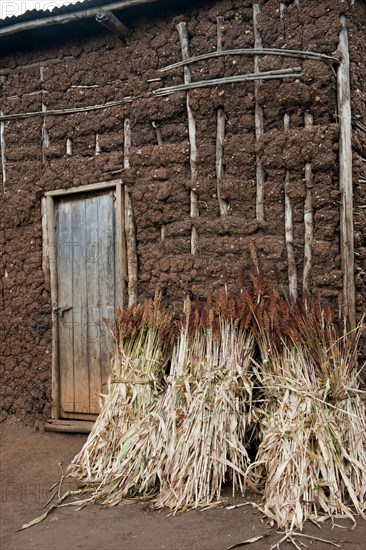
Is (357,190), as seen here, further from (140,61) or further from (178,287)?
(140,61)

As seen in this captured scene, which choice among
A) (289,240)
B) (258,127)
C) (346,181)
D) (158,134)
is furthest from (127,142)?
(346,181)

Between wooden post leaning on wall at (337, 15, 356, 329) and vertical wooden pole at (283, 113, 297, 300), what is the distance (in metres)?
0.36

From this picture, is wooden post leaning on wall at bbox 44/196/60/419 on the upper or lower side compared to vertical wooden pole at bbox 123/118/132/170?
lower

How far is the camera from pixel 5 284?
5840 mm

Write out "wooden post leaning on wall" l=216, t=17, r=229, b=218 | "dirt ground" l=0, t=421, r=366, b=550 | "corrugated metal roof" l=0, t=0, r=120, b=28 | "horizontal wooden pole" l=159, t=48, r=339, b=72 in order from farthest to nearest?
1. "corrugated metal roof" l=0, t=0, r=120, b=28
2. "wooden post leaning on wall" l=216, t=17, r=229, b=218
3. "horizontal wooden pole" l=159, t=48, r=339, b=72
4. "dirt ground" l=0, t=421, r=366, b=550

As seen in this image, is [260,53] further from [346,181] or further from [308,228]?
[308,228]

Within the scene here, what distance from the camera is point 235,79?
15.9ft

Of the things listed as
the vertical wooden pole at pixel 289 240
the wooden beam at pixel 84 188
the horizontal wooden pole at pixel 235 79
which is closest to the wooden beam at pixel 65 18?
the horizontal wooden pole at pixel 235 79

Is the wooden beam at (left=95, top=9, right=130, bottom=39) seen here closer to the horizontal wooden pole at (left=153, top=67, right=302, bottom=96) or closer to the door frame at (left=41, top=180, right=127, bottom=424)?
the horizontal wooden pole at (left=153, top=67, right=302, bottom=96)

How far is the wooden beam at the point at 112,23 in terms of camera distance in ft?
16.5

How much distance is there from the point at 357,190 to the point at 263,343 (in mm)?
1357

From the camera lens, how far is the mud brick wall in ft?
15.0

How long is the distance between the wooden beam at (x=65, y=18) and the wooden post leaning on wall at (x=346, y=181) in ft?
5.44

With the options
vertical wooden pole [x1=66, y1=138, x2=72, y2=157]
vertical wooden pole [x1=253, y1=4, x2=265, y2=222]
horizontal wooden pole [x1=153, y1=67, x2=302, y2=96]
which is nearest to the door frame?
vertical wooden pole [x1=66, y1=138, x2=72, y2=157]
